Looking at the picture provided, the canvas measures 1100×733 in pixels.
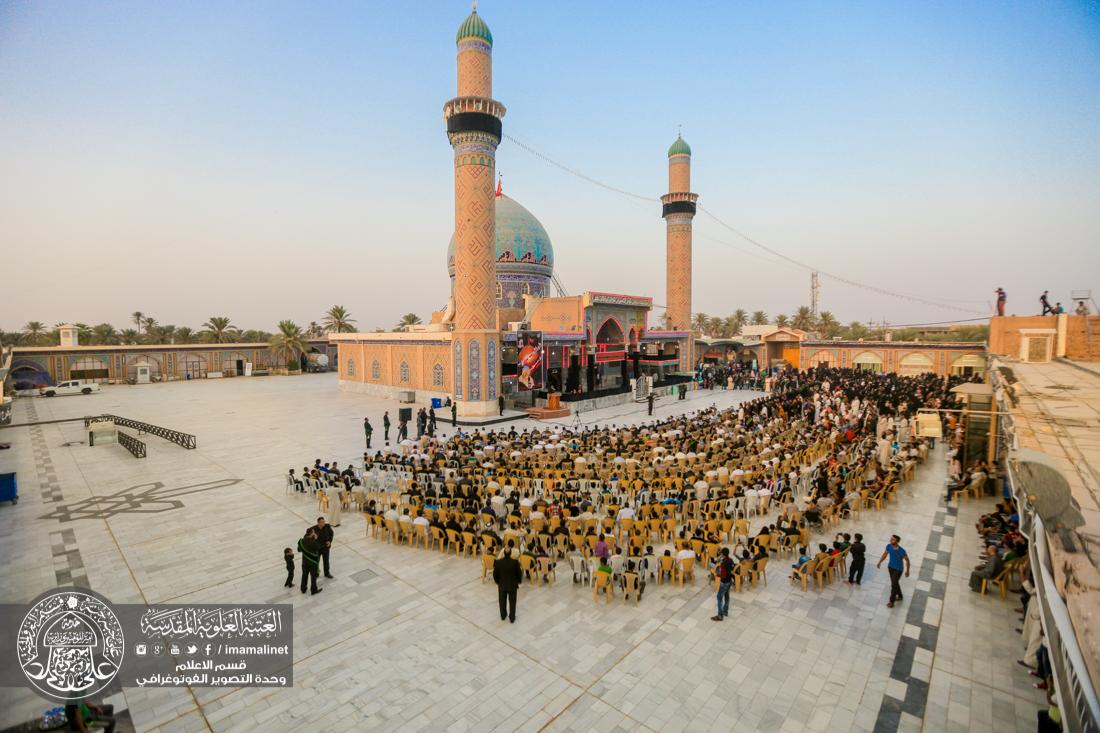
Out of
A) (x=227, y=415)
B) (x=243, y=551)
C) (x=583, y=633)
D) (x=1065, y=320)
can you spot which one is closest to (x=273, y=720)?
(x=583, y=633)

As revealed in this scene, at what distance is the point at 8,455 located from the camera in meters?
17.9

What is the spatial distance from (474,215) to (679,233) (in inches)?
856

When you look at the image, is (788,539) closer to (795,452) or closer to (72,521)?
(795,452)

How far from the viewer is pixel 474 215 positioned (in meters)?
24.4

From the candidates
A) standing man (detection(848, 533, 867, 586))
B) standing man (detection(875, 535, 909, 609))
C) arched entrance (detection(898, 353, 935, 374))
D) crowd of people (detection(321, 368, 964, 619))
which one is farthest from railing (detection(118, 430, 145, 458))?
arched entrance (detection(898, 353, 935, 374))

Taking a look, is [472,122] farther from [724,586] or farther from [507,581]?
[724,586]

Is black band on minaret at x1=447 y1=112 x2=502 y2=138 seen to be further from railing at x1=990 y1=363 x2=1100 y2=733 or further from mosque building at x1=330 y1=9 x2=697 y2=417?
railing at x1=990 y1=363 x2=1100 y2=733

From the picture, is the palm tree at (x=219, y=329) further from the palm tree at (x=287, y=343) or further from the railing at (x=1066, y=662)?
the railing at (x=1066, y=662)

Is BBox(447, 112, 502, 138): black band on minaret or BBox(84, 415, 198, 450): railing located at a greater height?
BBox(447, 112, 502, 138): black band on minaret

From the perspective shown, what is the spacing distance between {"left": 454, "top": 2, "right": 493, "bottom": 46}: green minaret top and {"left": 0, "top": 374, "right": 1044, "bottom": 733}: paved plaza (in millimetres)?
23018

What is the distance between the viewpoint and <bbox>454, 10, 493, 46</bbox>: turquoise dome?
2445 cm

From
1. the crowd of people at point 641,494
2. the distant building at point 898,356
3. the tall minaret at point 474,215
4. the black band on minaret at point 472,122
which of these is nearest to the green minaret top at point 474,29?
the tall minaret at point 474,215

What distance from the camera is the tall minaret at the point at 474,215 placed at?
959 inches

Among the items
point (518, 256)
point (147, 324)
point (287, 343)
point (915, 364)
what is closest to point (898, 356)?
point (915, 364)
